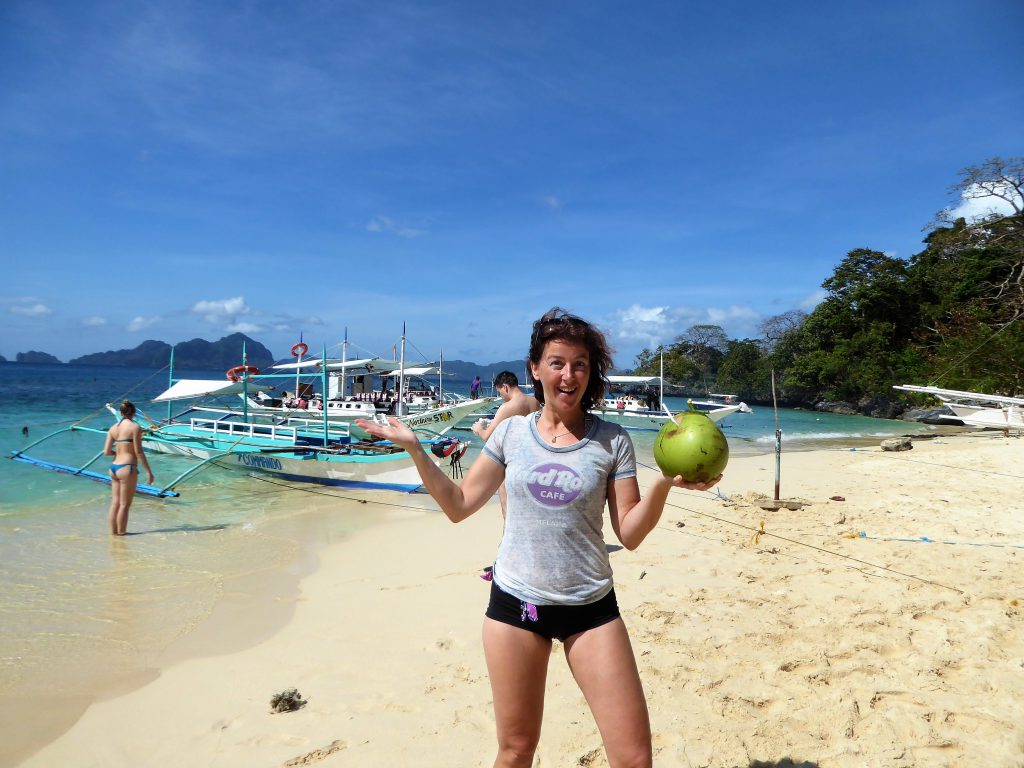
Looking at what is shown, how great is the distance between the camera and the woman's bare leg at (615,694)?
6.20 feet

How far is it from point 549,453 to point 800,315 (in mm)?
61423

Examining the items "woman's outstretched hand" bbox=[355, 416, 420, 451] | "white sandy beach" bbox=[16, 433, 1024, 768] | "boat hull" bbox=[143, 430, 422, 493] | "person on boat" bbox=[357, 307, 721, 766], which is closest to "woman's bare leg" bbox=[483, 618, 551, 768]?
"person on boat" bbox=[357, 307, 721, 766]

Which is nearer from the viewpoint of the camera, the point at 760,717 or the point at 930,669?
the point at 760,717

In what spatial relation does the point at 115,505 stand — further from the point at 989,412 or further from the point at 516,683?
the point at 989,412

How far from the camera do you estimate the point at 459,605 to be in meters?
5.29

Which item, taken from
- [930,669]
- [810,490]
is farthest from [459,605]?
[810,490]

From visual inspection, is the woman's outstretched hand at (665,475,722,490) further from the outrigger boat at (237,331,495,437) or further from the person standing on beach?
the outrigger boat at (237,331,495,437)

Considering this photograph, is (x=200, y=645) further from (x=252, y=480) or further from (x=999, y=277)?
(x=999, y=277)

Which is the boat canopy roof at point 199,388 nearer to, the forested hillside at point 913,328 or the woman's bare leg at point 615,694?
the woman's bare leg at point 615,694

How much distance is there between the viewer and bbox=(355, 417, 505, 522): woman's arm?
2.08 metres

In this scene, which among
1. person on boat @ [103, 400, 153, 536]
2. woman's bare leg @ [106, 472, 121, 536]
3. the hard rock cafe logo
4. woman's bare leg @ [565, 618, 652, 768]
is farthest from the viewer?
woman's bare leg @ [106, 472, 121, 536]

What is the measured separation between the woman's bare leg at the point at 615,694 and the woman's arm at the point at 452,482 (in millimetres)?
593

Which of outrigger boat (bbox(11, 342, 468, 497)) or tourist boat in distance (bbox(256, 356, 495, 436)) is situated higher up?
tourist boat in distance (bbox(256, 356, 495, 436))

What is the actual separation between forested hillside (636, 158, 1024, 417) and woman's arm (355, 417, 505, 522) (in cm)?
3039
